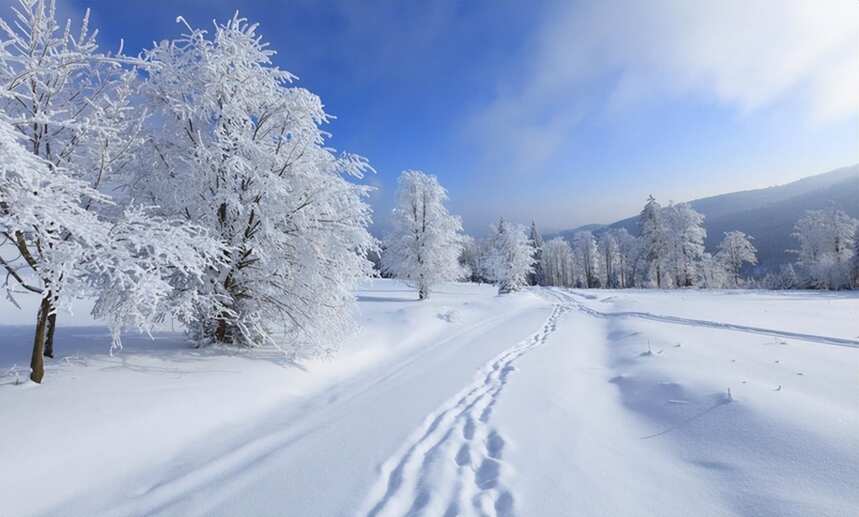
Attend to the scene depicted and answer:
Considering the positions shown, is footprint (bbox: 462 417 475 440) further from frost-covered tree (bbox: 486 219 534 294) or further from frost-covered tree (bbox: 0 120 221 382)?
frost-covered tree (bbox: 486 219 534 294)

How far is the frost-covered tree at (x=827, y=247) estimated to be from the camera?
35.6 m

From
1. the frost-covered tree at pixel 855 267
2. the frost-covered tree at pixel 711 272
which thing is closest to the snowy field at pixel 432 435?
the frost-covered tree at pixel 855 267

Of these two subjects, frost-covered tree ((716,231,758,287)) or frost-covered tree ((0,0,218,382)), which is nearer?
frost-covered tree ((0,0,218,382))

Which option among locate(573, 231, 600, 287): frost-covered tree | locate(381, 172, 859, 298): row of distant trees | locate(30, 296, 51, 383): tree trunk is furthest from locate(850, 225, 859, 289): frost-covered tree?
locate(30, 296, 51, 383): tree trunk

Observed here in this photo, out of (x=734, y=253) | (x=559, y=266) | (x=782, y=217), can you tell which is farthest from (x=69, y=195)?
(x=782, y=217)

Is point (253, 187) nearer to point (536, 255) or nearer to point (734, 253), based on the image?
point (734, 253)

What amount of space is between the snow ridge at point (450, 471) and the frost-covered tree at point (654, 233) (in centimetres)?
4849

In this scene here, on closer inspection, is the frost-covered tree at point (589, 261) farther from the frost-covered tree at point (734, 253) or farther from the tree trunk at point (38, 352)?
the tree trunk at point (38, 352)

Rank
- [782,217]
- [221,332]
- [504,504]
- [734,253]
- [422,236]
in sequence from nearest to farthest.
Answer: [504,504], [221,332], [422,236], [734,253], [782,217]

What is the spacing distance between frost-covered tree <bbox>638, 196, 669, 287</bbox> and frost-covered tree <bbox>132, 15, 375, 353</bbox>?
1859 inches

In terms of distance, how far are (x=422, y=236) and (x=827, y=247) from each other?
49.9m

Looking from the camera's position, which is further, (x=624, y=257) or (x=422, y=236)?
(x=624, y=257)

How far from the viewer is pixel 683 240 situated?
44.0m

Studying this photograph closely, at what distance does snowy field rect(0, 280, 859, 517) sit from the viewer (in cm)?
306
